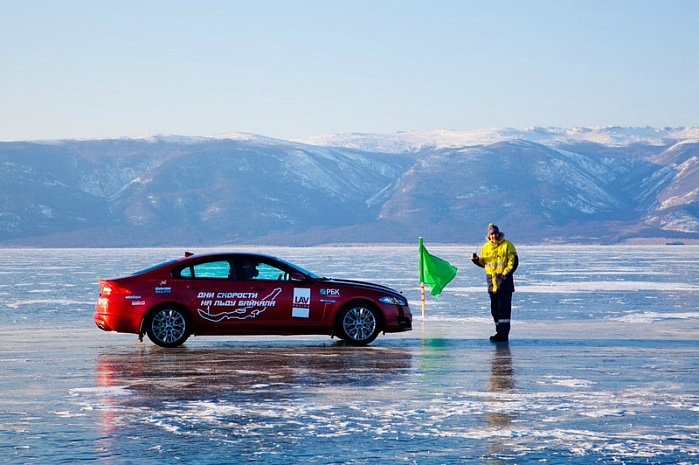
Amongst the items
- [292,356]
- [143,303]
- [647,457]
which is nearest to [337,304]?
[292,356]

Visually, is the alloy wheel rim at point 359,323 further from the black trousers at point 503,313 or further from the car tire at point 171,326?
the car tire at point 171,326

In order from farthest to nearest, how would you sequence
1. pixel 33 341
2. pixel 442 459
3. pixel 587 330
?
pixel 587 330 < pixel 33 341 < pixel 442 459

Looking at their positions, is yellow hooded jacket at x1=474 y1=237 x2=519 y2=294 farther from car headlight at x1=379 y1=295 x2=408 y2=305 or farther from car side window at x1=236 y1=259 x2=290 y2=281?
car side window at x1=236 y1=259 x2=290 y2=281

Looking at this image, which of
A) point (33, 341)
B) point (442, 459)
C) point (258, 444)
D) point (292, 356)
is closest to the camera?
point (442, 459)

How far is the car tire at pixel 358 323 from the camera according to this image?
52.5 ft

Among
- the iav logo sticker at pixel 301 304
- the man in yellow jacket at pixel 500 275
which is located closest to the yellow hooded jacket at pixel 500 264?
the man in yellow jacket at pixel 500 275

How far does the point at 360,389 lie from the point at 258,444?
3223 millimetres

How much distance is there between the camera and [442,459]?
24.6 ft

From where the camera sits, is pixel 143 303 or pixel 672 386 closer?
pixel 672 386

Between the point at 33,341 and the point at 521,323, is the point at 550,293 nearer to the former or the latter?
the point at 521,323

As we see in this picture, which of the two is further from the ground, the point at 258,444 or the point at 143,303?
the point at 143,303

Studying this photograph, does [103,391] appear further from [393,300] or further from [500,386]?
[393,300]

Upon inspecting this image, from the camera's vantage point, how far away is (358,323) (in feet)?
53.0

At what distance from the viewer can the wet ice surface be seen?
7.85 metres
